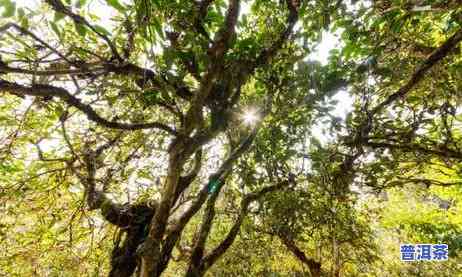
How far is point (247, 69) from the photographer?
3.50 metres

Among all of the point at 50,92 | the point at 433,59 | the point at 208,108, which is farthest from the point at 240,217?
the point at 50,92

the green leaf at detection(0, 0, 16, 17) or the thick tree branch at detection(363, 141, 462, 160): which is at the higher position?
the thick tree branch at detection(363, 141, 462, 160)

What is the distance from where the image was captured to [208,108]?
438cm

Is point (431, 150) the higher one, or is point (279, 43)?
point (279, 43)

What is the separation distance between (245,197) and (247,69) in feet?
9.01

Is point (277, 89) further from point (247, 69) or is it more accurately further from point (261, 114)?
point (247, 69)

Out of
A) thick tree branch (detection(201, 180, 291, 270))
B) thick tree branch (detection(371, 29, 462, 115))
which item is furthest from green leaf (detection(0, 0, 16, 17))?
thick tree branch (detection(201, 180, 291, 270))

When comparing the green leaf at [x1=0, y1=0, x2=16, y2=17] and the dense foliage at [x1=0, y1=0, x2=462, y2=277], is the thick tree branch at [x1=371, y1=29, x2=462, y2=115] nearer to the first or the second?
the dense foliage at [x1=0, y1=0, x2=462, y2=277]

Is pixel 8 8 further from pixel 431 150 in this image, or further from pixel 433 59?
pixel 431 150

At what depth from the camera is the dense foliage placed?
8.45ft

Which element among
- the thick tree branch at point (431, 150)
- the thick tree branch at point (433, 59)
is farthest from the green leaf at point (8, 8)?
the thick tree branch at point (431, 150)

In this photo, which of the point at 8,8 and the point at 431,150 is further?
the point at 431,150

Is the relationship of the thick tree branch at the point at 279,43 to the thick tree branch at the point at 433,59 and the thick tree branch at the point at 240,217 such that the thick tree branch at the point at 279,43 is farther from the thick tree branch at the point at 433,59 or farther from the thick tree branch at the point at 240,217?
the thick tree branch at the point at 240,217

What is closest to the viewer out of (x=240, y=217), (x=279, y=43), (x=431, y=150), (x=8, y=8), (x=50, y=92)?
(x=8, y=8)
